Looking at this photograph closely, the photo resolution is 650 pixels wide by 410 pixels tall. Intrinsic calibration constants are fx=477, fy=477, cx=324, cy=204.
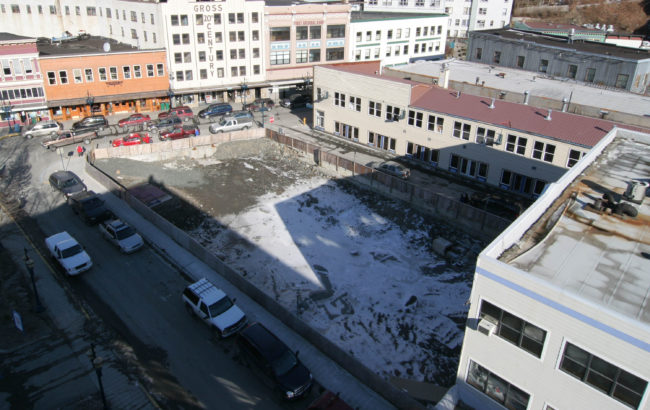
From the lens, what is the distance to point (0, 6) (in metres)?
67.5

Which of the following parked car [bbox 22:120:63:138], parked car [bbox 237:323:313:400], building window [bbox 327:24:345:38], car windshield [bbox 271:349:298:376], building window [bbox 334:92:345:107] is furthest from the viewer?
building window [bbox 327:24:345:38]

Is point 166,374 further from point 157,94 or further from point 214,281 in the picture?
point 157,94

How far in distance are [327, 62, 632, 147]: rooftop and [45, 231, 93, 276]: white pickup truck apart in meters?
30.1

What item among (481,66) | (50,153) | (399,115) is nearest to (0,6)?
(50,153)

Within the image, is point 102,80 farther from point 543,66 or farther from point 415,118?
point 543,66

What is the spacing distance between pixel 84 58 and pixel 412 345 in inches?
1939

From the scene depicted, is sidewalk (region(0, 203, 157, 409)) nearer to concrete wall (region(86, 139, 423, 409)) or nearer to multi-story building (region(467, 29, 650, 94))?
concrete wall (region(86, 139, 423, 409))

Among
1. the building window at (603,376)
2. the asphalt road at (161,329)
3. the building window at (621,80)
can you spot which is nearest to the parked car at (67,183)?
the asphalt road at (161,329)

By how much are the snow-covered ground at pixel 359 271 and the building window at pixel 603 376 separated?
899 cm

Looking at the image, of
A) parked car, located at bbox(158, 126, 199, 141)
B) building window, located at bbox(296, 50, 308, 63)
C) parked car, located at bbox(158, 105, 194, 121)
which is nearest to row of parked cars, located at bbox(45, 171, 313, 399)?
parked car, located at bbox(158, 126, 199, 141)

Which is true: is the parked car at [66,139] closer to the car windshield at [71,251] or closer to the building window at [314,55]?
the car windshield at [71,251]

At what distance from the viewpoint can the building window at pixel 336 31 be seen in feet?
219

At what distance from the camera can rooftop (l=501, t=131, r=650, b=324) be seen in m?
14.8

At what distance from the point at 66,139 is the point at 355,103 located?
28.7 meters
